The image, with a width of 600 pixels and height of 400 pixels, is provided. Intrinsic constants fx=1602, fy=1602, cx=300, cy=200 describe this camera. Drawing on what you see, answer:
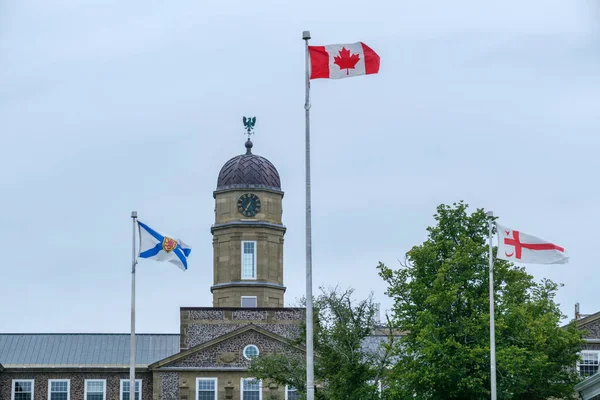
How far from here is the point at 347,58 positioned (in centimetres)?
4666

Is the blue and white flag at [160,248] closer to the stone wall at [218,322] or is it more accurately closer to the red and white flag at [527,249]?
the red and white flag at [527,249]

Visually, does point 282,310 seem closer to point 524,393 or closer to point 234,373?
point 234,373

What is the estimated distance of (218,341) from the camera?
9119 cm

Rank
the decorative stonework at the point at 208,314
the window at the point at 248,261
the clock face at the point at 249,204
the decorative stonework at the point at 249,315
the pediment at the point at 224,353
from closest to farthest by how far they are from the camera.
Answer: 1. the pediment at the point at 224,353
2. the decorative stonework at the point at 208,314
3. the decorative stonework at the point at 249,315
4. the window at the point at 248,261
5. the clock face at the point at 249,204

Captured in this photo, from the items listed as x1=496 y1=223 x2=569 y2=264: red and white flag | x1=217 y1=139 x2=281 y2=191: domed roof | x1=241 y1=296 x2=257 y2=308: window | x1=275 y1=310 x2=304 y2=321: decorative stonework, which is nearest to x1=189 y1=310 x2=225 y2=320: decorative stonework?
x1=241 y1=296 x2=257 y2=308: window

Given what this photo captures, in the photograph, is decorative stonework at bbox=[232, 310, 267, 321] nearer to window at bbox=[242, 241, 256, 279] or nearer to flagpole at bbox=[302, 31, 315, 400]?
window at bbox=[242, 241, 256, 279]

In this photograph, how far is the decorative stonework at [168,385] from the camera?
90875mm

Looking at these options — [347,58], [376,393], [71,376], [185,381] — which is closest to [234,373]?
[185,381]

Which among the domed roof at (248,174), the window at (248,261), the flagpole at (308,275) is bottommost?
the flagpole at (308,275)

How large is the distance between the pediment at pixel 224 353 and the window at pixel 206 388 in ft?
2.44

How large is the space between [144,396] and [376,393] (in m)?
21.6

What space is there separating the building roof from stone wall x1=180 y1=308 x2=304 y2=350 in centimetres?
291

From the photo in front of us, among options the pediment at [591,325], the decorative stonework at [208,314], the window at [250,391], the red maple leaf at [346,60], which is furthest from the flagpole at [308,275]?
the decorative stonework at [208,314]

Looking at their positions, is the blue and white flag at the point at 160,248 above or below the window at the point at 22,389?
above
